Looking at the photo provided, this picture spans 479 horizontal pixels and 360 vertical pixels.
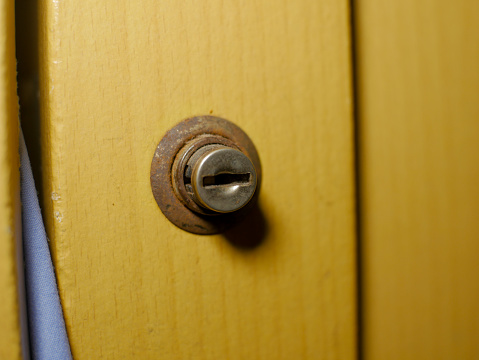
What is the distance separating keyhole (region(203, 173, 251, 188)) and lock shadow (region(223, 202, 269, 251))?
0.12 feet

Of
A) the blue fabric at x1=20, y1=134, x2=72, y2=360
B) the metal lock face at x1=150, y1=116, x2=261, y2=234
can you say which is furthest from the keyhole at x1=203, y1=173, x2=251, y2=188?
the blue fabric at x1=20, y1=134, x2=72, y2=360

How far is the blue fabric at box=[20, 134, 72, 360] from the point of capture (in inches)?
7.8

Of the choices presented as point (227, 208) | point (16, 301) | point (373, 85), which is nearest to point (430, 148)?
point (373, 85)

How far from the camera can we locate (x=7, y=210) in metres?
0.18

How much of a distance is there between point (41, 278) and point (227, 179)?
0.13 metres

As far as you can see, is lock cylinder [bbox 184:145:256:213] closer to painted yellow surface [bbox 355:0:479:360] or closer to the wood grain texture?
the wood grain texture

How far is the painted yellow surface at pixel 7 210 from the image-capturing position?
6.9 inches

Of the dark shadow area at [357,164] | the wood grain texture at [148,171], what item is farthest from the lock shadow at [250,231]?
the dark shadow area at [357,164]

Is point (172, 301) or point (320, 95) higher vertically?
point (320, 95)

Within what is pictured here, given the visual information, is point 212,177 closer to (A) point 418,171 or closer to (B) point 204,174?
(B) point 204,174

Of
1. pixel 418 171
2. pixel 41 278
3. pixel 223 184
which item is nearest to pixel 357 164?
pixel 418 171

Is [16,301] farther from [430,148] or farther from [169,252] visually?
[430,148]

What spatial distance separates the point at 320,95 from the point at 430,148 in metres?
0.13

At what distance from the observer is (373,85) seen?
31 cm
